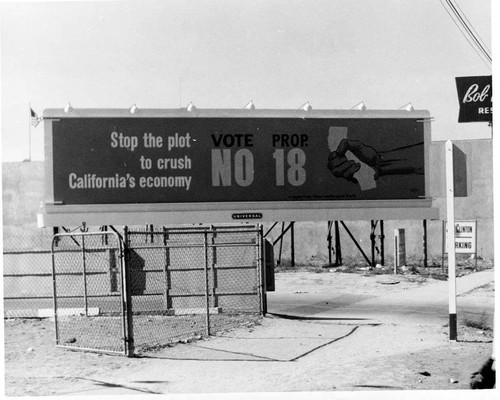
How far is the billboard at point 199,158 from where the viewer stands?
14.2 metres

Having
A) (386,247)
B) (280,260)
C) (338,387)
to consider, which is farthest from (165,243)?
(386,247)

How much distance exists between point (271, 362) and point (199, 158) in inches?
189

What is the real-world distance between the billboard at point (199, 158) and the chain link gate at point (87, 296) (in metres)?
1.22

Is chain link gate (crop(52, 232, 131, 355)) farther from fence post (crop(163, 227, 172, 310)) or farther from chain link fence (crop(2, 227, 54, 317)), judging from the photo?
fence post (crop(163, 227, 172, 310))

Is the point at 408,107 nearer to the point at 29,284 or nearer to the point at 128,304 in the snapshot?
the point at 128,304

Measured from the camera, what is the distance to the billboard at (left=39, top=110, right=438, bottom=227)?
14.2m

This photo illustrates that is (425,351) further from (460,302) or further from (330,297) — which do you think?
(330,297)

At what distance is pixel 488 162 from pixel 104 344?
883 inches

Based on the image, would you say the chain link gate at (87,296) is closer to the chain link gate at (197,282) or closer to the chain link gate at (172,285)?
the chain link gate at (172,285)

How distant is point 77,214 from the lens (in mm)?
14281

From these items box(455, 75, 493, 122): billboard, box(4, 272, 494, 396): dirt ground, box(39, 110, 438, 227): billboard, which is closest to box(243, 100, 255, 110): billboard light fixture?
box(39, 110, 438, 227): billboard

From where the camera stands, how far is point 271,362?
10836 millimetres

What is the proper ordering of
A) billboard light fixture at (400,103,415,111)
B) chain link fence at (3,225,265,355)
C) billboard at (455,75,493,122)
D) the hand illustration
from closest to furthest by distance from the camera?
1. chain link fence at (3,225,265,355)
2. the hand illustration
3. billboard light fixture at (400,103,415,111)
4. billboard at (455,75,493,122)

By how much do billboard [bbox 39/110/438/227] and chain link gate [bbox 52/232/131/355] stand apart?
1.22m
